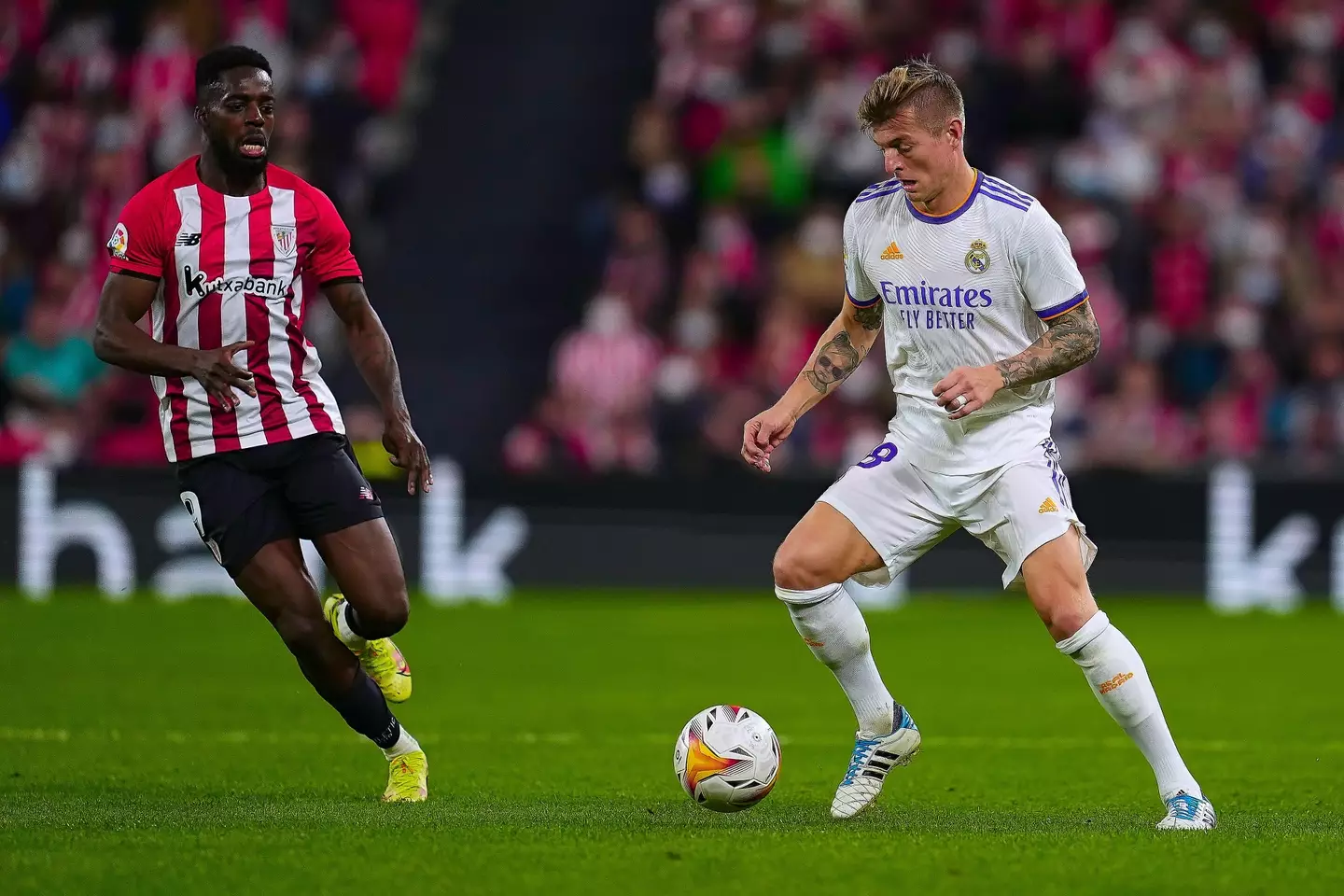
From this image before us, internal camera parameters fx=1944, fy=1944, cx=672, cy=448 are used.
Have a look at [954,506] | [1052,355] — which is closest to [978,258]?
[1052,355]

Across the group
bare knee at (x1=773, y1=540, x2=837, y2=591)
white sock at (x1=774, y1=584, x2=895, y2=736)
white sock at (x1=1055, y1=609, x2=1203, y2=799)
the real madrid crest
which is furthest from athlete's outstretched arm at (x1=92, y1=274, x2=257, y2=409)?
white sock at (x1=1055, y1=609, x2=1203, y2=799)

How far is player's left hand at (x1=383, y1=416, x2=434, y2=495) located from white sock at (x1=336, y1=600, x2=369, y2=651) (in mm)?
522

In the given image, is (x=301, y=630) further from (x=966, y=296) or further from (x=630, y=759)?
(x=966, y=296)

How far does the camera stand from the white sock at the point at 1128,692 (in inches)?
244

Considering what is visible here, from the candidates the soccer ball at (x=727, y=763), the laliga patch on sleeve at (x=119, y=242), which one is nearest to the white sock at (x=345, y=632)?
the soccer ball at (x=727, y=763)

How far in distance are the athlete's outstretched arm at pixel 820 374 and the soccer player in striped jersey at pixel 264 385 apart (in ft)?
3.87

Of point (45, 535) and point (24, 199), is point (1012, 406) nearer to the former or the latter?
point (45, 535)

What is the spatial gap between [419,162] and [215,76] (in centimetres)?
1314

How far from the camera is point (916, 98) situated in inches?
248

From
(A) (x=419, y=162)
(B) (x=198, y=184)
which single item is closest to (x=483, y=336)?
(A) (x=419, y=162)

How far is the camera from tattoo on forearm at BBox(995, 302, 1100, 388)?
6273 millimetres

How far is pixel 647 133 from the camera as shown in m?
17.9

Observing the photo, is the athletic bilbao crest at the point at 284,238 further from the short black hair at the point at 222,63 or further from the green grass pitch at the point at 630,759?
the green grass pitch at the point at 630,759

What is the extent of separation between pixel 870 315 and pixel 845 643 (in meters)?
1.17
